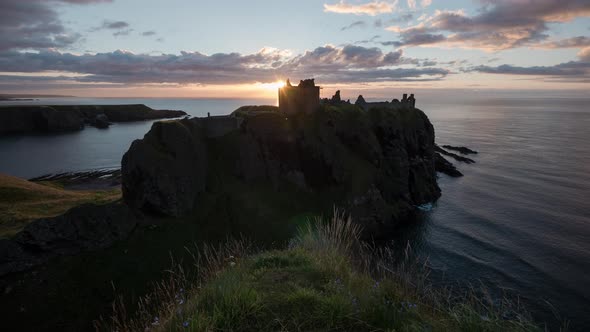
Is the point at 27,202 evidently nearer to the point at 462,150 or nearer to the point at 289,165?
the point at 289,165

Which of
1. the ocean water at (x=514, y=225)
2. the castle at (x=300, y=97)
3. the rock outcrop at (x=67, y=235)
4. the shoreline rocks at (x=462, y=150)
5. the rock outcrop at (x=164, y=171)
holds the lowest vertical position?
the ocean water at (x=514, y=225)

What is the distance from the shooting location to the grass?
27828mm

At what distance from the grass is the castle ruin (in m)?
31.6

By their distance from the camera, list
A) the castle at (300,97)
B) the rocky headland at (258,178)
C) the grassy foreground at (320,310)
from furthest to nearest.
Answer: the castle at (300,97) → the rocky headland at (258,178) → the grassy foreground at (320,310)

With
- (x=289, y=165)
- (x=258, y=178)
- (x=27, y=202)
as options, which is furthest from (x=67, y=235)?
(x=289, y=165)

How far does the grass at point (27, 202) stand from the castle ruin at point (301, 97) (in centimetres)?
3162

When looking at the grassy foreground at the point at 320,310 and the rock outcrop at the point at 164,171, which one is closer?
the grassy foreground at the point at 320,310

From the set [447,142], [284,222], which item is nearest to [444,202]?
[284,222]

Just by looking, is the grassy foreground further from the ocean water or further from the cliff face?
the cliff face

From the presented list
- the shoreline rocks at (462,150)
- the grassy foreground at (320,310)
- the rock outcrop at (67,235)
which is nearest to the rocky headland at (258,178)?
the rock outcrop at (67,235)

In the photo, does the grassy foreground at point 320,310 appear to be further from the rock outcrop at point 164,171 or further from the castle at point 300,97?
the castle at point 300,97

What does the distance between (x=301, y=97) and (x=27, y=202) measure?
41284mm

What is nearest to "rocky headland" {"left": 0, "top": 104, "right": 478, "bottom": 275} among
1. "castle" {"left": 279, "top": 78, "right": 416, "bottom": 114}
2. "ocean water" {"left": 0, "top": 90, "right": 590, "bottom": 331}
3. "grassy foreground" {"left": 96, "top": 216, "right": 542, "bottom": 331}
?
"castle" {"left": 279, "top": 78, "right": 416, "bottom": 114}

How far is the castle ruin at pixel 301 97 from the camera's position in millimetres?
55719
